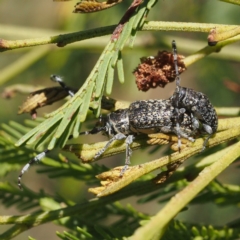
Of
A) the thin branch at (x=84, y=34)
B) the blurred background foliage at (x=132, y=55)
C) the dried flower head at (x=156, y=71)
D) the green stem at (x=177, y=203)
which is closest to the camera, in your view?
the green stem at (x=177, y=203)

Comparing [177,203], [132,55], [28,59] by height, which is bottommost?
[177,203]

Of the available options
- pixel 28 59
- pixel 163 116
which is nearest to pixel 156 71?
pixel 163 116

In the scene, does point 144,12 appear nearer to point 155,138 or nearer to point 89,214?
point 155,138

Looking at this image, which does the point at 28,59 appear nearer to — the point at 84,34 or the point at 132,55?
the point at 132,55

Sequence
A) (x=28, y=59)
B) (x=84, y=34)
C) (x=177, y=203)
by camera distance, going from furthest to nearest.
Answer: (x=28, y=59) → (x=84, y=34) → (x=177, y=203)

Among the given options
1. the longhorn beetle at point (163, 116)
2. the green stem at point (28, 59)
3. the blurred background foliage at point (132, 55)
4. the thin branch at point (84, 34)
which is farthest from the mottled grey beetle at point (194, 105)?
the green stem at point (28, 59)

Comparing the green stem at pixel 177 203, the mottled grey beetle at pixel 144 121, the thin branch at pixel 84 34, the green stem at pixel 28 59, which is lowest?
the green stem at pixel 177 203

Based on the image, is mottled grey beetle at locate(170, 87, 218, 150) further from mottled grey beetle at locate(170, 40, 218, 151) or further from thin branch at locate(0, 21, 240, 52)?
thin branch at locate(0, 21, 240, 52)

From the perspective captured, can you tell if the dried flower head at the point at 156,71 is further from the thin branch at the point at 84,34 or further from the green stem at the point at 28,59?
the green stem at the point at 28,59

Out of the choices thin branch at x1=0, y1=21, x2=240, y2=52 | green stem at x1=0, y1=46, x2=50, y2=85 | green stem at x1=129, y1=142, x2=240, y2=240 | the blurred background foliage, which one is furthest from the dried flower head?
green stem at x1=0, y1=46, x2=50, y2=85
